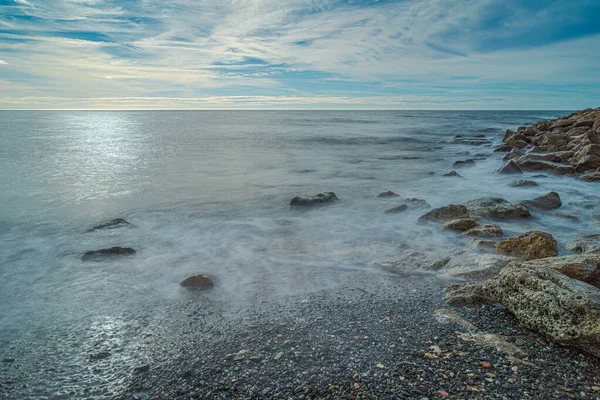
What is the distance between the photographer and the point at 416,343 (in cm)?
337

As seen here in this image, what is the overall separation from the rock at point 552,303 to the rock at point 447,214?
11.6ft


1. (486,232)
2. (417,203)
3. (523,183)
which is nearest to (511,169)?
(523,183)

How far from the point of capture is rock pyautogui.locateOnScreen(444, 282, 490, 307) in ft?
13.4

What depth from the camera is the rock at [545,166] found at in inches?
493

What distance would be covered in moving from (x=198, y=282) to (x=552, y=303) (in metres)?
3.89

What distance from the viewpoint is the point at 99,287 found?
499 centimetres

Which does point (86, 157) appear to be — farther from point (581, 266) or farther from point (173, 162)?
point (581, 266)

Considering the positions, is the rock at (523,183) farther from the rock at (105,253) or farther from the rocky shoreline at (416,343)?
the rock at (105,253)

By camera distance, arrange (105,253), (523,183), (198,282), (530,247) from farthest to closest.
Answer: (523,183) < (105,253) < (530,247) < (198,282)

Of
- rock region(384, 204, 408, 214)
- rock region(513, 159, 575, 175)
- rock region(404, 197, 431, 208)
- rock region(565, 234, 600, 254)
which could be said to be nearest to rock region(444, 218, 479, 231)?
rock region(565, 234, 600, 254)

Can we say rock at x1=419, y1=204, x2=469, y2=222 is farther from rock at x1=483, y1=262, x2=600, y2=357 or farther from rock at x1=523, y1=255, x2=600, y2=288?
rock at x1=483, y1=262, x2=600, y2=357

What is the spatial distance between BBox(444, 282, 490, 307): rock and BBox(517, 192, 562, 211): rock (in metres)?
5.12

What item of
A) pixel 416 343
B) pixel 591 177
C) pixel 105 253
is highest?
pixel 591 177

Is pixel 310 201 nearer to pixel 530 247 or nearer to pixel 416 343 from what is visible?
pixel 530 247
